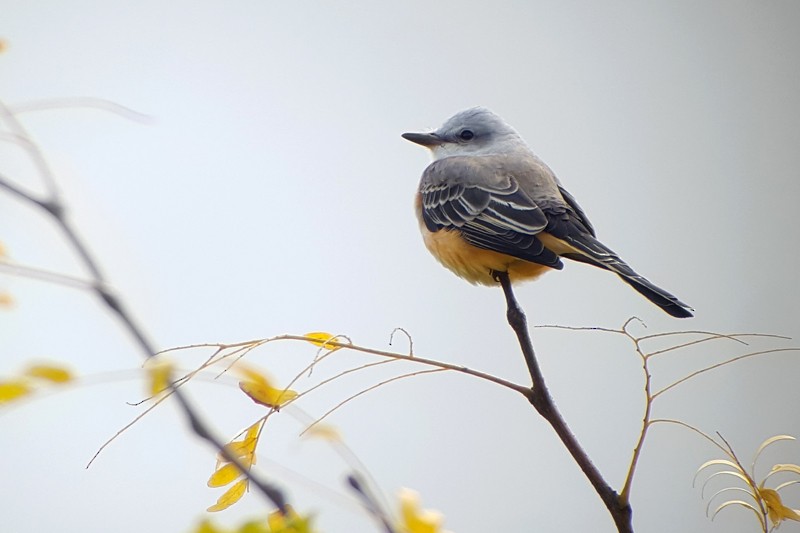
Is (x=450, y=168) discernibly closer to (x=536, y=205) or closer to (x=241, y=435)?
(x=536, y=205)

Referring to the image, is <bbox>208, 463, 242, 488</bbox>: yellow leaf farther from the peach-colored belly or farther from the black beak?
the black beak

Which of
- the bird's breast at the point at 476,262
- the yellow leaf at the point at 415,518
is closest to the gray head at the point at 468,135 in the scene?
the bird's breast at the point at 476,262

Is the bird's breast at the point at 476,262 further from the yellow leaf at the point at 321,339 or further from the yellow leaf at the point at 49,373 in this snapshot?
the yellow leaf at the point at 49,373

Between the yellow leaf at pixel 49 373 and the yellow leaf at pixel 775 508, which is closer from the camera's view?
the yellow leaf at pixel 49 373

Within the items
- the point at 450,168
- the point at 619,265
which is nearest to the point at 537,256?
the point at 619,265

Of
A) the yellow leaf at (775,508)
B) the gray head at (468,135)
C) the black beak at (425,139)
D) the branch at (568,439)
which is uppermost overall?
the black beak at (425,139)

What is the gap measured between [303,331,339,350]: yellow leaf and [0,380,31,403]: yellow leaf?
1.02 ft

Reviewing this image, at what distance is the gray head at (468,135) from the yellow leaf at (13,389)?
2.29m

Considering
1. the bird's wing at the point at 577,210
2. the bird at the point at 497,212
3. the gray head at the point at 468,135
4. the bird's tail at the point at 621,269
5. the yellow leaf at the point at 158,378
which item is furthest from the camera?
the gray head at the point at 468,135

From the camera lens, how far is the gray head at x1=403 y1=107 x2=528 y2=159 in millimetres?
2699

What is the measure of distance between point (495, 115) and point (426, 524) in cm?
237

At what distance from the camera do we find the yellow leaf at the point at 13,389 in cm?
47

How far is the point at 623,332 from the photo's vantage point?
920mm

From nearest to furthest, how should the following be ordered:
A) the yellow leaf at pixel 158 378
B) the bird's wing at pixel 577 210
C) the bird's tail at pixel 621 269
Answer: the yellow leaf at pixel 158 378
the bird's tail at pixel 621 269
the bird's wing at pixel 577 210
